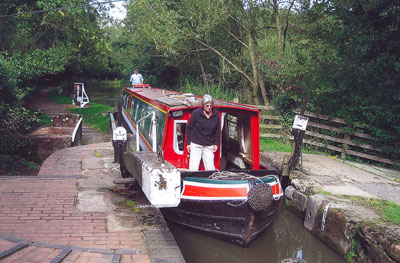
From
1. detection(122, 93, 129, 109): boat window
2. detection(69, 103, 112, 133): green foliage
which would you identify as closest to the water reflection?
detection(122, 93, 129, 109): boat window

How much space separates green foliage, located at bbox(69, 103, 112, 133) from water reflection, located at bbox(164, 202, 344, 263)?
33.9ft

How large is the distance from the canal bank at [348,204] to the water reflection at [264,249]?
7.7 inches

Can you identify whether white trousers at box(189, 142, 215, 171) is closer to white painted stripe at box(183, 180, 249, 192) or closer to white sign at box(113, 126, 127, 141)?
white painted stripe at box(183, 180, 249, 192)

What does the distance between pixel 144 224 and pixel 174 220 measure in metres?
1.39

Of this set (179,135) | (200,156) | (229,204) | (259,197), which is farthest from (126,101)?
(259,197)

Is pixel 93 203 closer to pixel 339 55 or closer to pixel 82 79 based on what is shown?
pixel 339 55

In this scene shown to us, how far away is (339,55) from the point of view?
1089 centimetres

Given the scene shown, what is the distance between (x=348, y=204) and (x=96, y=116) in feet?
47.1

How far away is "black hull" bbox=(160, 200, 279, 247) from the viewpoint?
583 centimetres

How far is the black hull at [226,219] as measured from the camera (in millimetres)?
5827

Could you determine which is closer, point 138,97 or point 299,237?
point 299,237

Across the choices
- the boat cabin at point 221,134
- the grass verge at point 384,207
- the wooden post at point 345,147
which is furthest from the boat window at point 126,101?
the grass verge at point 384,207

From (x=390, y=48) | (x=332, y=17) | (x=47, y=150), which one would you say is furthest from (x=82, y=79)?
(x=390, y=48)

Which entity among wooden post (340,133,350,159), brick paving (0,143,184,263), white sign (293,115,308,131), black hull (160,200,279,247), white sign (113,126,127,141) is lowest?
black hull (160,200,279,247)
